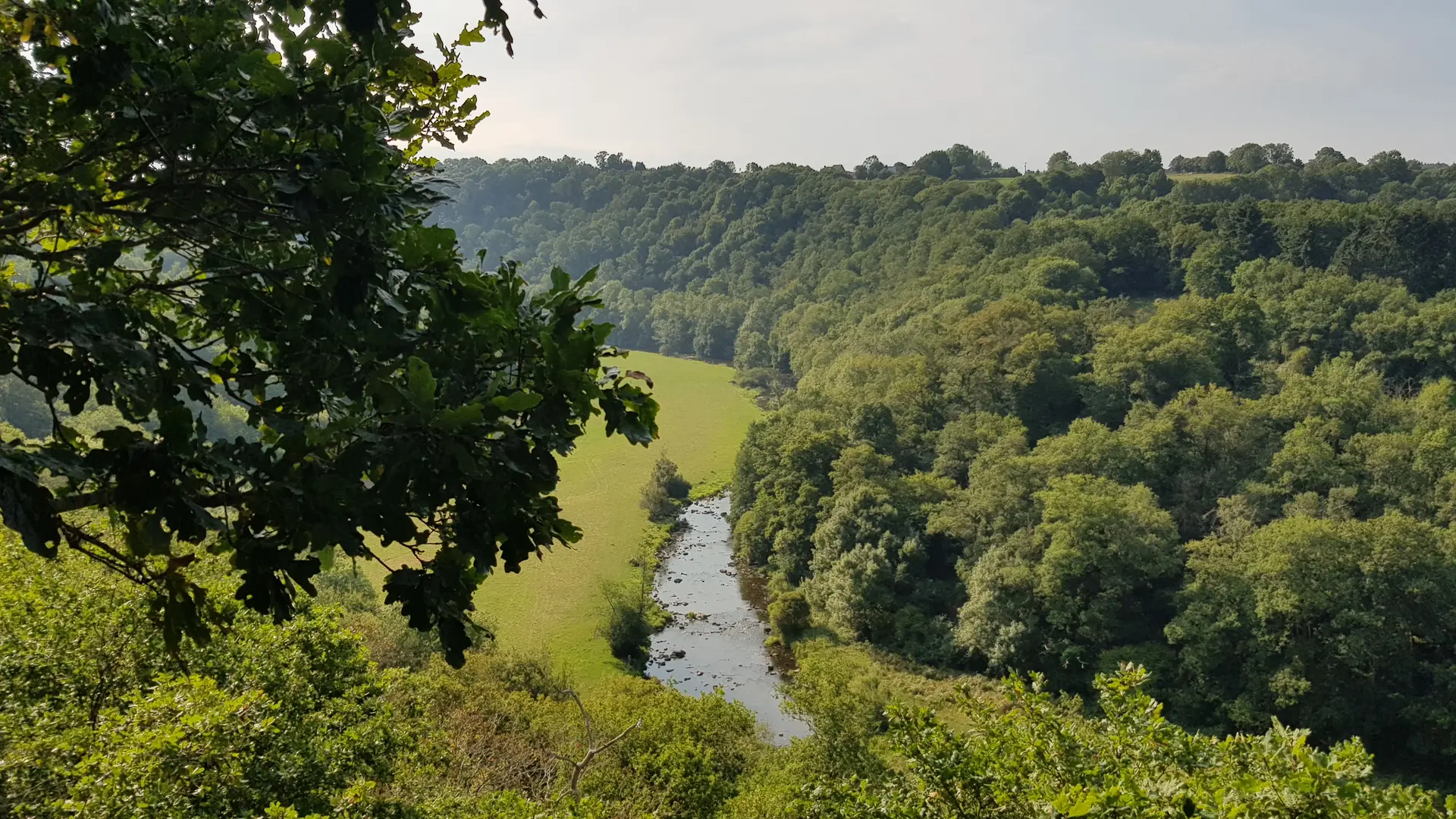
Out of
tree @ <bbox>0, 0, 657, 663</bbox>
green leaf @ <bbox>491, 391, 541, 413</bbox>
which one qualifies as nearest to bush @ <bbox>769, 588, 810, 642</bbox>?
tree @ <bbox>0, 0, 657, 663</bbox>

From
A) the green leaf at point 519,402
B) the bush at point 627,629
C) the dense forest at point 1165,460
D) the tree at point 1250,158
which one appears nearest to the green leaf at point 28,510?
the green leaf at point 519,402

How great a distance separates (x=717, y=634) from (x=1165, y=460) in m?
22.8

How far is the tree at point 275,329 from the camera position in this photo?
9.30ft

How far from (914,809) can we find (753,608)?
35117 millimetres

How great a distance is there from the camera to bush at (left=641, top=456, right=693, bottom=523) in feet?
181

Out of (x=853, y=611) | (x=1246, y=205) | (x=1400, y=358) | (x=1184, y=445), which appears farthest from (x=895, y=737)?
(x=1246, y=205)

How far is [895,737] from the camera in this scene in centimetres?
908

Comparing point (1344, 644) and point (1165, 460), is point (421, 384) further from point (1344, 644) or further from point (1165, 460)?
point (1165, 460)

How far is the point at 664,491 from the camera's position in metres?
56.9

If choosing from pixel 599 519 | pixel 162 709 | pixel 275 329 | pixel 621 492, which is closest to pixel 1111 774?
pixel 275 329

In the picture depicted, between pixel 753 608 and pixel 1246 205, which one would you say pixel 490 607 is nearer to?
pixel 753 608

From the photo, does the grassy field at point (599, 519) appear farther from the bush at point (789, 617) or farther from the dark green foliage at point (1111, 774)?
the dark green foliage at point (1111, 774)

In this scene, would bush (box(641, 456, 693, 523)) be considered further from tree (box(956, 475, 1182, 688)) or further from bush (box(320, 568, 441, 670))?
tree (box(956, 475, 1182, 688))

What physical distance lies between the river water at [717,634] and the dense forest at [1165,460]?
2.64 metres
